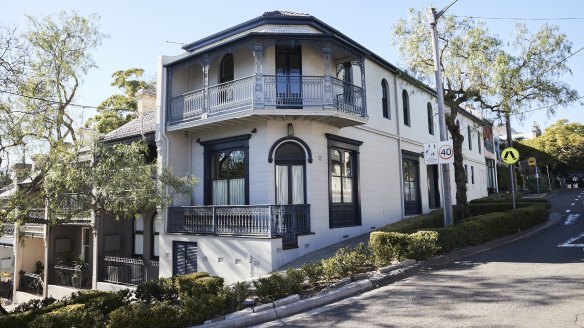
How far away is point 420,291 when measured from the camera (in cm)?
775

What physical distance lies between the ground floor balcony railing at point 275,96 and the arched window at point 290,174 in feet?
4.96

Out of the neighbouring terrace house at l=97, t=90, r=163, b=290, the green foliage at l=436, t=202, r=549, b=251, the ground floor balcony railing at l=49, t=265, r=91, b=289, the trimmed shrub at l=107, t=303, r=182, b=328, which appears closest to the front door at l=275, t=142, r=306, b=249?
the green foliage at l=436, t=202, r=549, b=251

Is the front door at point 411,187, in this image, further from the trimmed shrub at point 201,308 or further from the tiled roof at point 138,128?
the trimmed shrub at point 201,308

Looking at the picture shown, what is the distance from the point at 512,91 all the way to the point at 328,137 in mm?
6610

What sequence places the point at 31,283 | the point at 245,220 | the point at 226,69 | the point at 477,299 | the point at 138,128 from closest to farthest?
the point at 477,299
the point at 245,220
the point at 226,69
the point at 138,128
the point at 31,283

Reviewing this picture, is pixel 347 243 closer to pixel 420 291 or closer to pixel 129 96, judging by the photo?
pixel 420 291

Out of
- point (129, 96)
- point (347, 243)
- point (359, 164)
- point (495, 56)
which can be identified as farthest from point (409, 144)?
point (129, 96)

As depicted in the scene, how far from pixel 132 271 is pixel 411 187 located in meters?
12.8

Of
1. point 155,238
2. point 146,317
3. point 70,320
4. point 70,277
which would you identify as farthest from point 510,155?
point 70,277

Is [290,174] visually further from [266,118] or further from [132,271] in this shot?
[132,271]

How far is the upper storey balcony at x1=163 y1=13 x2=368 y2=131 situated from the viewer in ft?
43.1

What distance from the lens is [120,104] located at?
31016 mm

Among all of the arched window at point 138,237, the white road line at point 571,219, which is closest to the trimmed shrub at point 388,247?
the white road line at point 571,219

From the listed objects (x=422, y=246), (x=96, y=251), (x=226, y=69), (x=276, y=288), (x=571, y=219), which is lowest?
(x=276, y=288)
